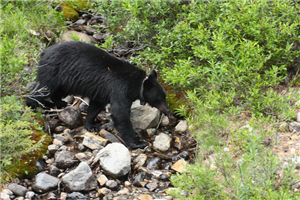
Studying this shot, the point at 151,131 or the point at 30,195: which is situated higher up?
the point at 30,195

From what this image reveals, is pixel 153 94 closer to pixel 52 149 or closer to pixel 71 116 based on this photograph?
pixel 71 116

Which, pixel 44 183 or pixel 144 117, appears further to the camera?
pixel 144 117

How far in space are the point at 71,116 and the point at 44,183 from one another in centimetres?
185

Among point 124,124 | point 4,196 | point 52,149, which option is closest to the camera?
point 4,196

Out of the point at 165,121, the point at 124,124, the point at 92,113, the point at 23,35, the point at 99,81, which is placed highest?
the point at 23,35

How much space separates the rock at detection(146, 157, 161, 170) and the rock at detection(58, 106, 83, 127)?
1.67 meters

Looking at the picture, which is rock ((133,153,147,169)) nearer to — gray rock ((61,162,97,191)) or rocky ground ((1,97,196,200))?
rocky ground ((1,97,196,200))

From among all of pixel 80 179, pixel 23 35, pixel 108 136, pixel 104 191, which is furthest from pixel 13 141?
pixel 23 35

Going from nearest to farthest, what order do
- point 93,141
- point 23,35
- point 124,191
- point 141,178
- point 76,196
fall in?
point 76,196 → point 124,191 → point 141,178 → point 93,141 → point 23,35

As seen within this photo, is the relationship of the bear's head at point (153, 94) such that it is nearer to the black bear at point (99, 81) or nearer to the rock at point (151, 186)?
the black bear at point (99, 81)

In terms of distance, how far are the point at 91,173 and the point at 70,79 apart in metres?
1.95

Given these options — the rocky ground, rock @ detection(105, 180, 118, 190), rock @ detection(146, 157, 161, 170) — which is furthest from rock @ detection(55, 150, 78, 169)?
rock @ detection(146, 157, 161, 170)

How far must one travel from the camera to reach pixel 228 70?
19.1 feet

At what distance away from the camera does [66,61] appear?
20.5ft
